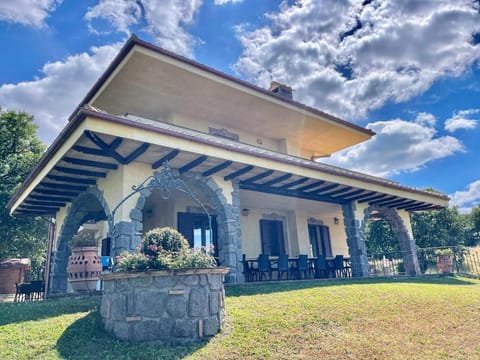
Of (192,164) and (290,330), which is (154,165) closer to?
(192,164)

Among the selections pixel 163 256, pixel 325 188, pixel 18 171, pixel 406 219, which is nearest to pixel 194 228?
pixel 325 188

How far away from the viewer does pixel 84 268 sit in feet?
26.6

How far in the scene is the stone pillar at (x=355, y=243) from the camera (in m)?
13.0

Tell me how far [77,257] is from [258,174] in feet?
17.4

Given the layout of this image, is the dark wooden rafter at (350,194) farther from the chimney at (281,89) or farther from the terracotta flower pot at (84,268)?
the terracotta flower pot at (84,268)

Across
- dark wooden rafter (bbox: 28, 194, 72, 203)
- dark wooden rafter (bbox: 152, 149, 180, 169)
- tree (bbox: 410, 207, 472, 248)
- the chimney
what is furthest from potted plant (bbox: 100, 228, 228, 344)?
tree (bbox: 410, 207, 472, 248)

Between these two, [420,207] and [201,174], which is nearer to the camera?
[201,174]

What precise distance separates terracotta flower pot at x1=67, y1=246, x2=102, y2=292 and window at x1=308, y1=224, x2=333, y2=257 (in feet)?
35.5

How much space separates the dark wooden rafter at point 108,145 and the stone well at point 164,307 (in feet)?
10.3

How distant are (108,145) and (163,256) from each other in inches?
138

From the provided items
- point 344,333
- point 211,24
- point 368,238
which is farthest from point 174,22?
point 368,238

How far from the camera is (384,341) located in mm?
5543

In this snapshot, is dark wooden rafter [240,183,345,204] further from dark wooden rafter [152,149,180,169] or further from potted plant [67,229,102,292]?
potted plant [67,229,102,292]

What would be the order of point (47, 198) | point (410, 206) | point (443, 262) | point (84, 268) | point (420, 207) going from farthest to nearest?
1. point (420, 207)
2. point (410, 206)
3. point (443, 262)
4. point (47, 198)
5. point (84, 268)
